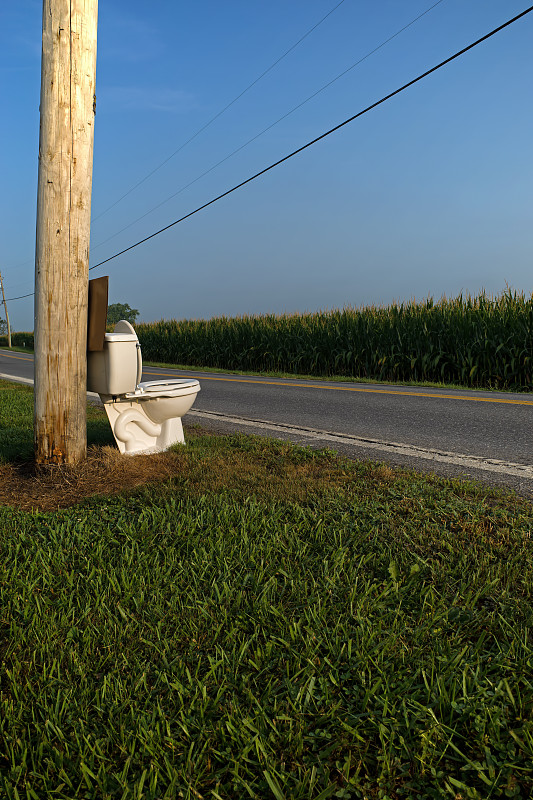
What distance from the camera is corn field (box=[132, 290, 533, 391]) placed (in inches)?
532

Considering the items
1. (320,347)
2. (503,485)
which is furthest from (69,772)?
(320,347)

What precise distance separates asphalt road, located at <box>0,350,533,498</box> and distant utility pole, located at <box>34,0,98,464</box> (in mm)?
2277

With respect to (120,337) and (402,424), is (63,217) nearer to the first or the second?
(120,337)

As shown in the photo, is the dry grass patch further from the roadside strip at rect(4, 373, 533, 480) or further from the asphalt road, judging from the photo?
the roadside strip at rect(4, 373, 533, 480)

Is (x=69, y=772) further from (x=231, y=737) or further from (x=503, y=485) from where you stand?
(x=503, y=485)

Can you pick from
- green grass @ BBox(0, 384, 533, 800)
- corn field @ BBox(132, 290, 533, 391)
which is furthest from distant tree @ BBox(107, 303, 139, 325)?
green grass @ BBox(0, 384, 533, 800)

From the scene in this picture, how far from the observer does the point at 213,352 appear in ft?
76.0

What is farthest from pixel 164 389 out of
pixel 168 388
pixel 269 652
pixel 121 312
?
pixel 121 312

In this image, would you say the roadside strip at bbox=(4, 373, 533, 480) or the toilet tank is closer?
the toilet tank

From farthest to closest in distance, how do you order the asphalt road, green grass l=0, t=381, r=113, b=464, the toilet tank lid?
green grass l=0, t=381, r=113, b=464, the asphalt road, the toilet tank lid

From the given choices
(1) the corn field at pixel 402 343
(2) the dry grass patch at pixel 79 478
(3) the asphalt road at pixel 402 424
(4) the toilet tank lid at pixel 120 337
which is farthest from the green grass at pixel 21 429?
(1) the corn field at pixel 402 343

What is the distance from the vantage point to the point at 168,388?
433cm

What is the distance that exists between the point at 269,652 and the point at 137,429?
2804 mm

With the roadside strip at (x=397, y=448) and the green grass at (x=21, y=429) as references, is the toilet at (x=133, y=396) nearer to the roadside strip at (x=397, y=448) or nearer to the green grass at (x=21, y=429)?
the green grass at (x=21, y=429)
